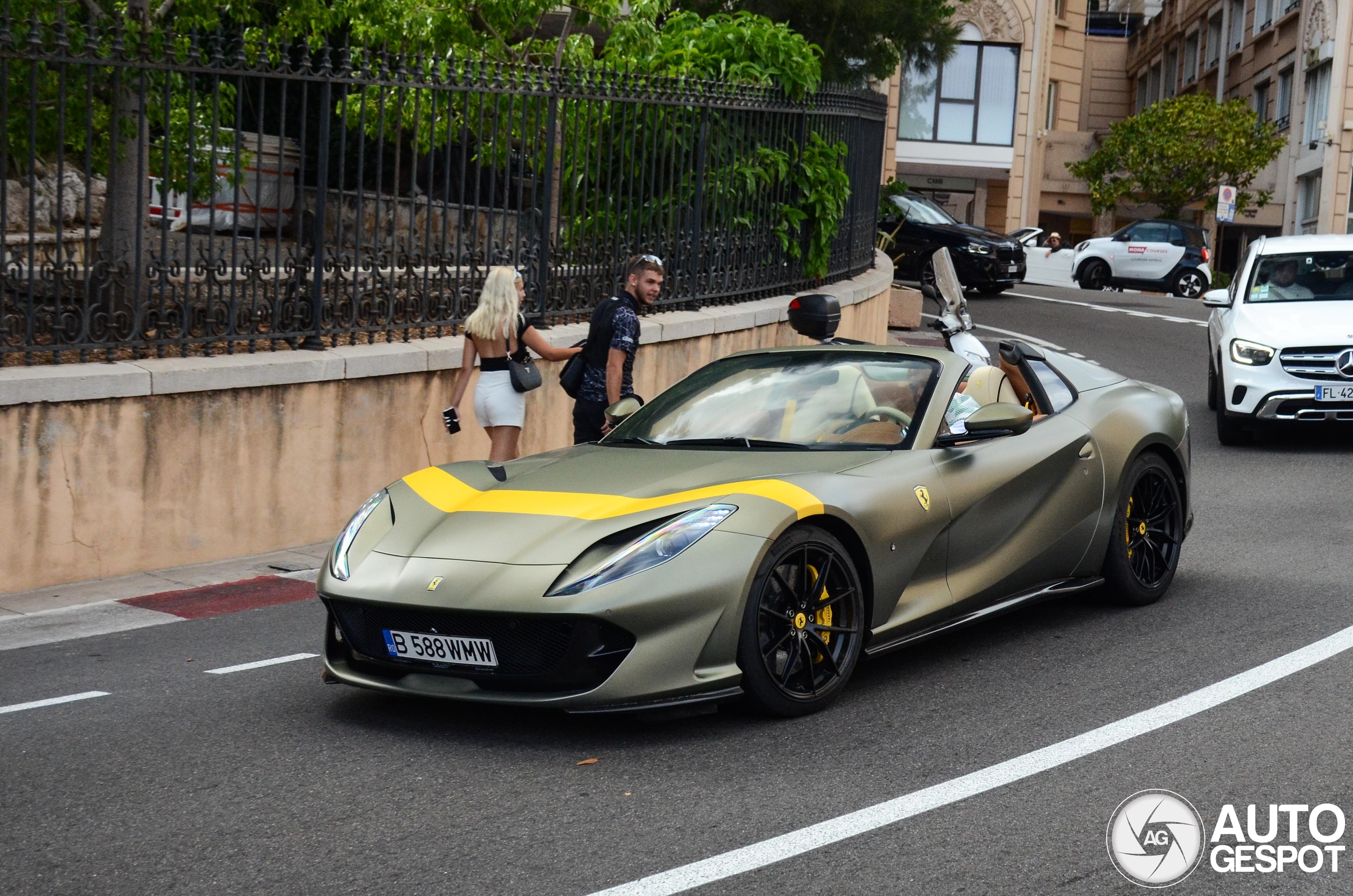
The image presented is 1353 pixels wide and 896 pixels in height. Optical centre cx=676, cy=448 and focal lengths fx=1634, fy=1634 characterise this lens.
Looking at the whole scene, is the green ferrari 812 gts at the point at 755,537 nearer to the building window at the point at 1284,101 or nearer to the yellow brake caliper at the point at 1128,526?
the yellow brake caliper at the point at 1128,526

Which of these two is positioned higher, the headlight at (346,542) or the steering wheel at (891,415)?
the steering wheel at (891,415)

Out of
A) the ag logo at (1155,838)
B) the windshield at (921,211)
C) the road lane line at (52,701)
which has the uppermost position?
the windshield at (921,211)

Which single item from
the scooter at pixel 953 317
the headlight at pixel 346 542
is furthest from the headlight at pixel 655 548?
the scooter at pixel 953 317

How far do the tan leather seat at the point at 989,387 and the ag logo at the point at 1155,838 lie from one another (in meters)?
2.33

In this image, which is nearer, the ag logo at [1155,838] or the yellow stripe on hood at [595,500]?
the ag logo at [1155,838]

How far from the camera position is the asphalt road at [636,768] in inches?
169

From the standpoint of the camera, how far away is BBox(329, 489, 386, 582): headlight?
5777 millimetres

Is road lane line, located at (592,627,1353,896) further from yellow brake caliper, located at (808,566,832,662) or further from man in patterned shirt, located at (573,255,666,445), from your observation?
man in patterned shirt, located at (573,255,666,445)

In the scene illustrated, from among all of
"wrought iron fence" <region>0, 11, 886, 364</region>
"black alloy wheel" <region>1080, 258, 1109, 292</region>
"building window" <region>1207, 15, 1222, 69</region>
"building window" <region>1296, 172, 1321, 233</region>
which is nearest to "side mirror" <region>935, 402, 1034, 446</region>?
"wrought iron fence" <region>0, 11, 886, 364</region>

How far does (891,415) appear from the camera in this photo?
6.59 metres

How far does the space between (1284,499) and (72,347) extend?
25.2ft

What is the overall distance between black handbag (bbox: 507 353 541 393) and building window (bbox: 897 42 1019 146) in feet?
135

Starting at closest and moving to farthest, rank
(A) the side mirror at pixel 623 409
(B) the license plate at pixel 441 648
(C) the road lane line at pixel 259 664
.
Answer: (B) the license plate at pixel 441 648
(C) the road lane line at pixel 259 664
(A) the side mirror at pixel 623 409

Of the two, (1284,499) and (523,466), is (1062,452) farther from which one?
(1284,499)
